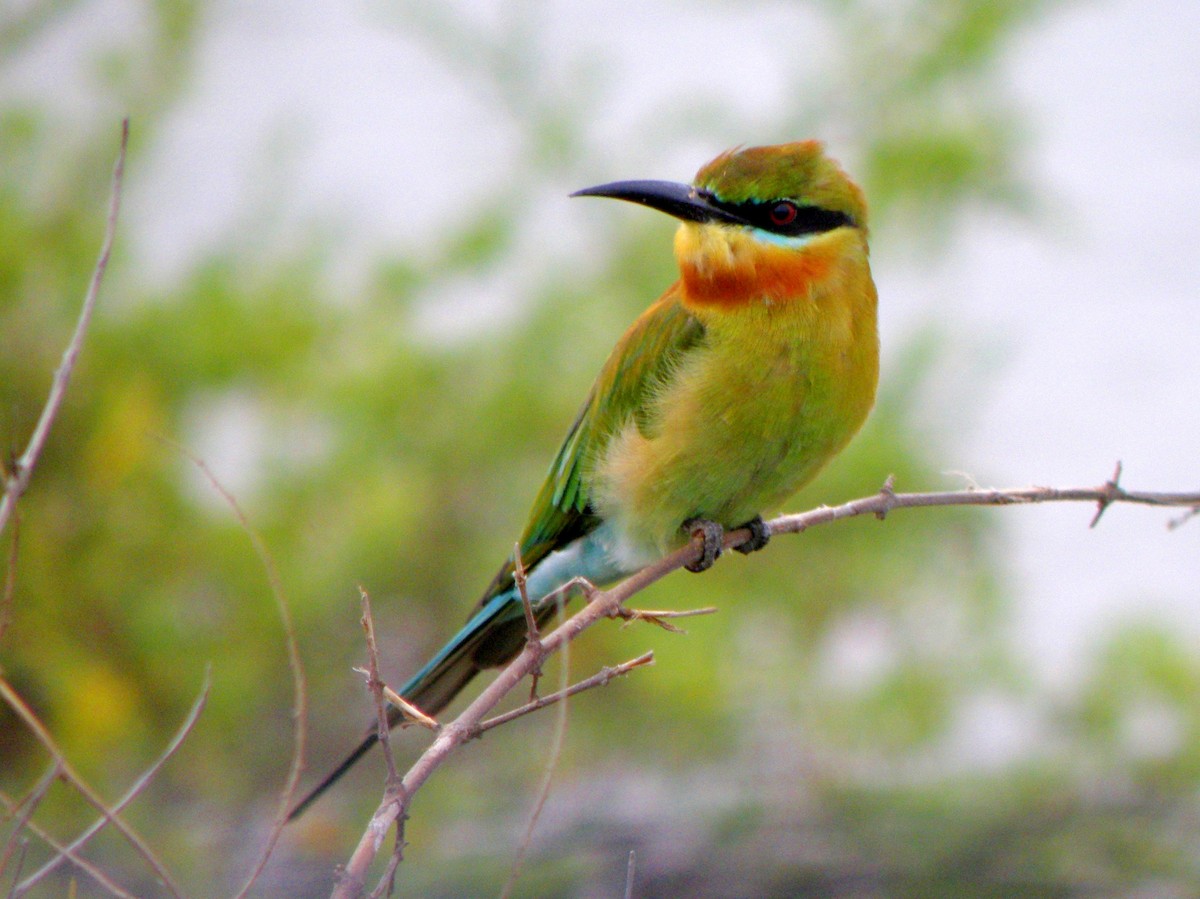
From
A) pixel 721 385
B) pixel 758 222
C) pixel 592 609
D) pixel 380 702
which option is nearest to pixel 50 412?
pixel 380 702

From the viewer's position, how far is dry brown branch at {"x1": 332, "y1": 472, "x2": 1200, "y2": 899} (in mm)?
854

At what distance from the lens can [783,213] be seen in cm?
179

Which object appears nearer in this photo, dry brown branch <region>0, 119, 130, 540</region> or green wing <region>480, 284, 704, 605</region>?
dry brown branch <region>0, 119, 130, 540</region>

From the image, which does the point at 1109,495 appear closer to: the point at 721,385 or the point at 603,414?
the point at 721,385

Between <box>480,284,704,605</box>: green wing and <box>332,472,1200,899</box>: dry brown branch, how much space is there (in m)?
0.27

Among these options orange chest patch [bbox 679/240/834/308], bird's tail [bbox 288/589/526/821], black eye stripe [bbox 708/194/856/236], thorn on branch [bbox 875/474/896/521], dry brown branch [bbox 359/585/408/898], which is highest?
black eye stripe [bbox 708/194/856/236]

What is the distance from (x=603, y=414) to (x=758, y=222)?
36cm

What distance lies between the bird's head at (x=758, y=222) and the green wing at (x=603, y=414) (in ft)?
0.20

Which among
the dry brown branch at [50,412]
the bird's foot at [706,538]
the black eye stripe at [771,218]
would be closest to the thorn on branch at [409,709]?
the dry brown branch at [50,412]

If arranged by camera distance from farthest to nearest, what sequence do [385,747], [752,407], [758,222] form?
1. [758,222]
2. [752,407]
3. [385,747]

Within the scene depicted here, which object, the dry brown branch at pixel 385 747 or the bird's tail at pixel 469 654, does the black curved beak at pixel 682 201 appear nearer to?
the bird's tail at pixel 469 654

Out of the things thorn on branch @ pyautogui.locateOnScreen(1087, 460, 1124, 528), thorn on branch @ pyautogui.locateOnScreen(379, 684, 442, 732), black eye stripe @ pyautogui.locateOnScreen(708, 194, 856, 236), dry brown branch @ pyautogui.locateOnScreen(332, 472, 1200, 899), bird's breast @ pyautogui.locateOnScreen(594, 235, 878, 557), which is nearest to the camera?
dry brown branch @ pyautogui.locateOnScreen(332, 472, 1200, 899)

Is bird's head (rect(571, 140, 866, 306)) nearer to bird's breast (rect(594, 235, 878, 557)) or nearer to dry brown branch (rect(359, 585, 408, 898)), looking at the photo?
bird's breast (rect(594, 235, 878, 557))

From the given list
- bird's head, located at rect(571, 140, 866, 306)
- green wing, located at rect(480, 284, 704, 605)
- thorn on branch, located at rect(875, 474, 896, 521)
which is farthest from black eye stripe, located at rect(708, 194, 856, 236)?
thorn on branch, located at rect(875, 474, 896, 521)
